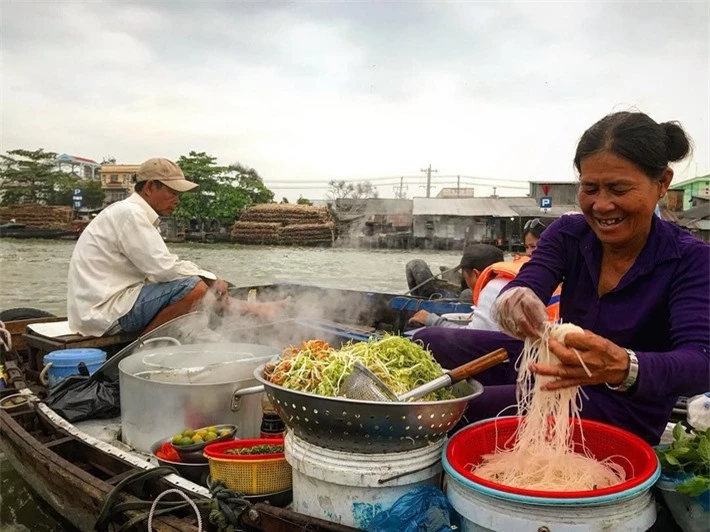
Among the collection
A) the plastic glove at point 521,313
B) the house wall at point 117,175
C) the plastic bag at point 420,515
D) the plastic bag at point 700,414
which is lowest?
the plastic bag at point 420,515

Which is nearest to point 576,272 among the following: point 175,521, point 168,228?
point 175,521

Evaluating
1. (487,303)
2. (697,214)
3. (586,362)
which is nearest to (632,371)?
(586,362)

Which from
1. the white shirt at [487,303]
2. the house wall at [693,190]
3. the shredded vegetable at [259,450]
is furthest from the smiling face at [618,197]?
the house wall at [693,190]

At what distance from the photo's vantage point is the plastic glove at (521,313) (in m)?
2.39

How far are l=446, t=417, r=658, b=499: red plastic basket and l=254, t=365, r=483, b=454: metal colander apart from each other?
0.12 m

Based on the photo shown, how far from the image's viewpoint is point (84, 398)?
4578mm

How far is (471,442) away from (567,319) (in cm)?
80

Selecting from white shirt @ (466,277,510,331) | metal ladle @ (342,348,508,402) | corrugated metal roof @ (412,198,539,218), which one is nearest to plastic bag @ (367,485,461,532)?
metal ladle @ (342,348,508,402)

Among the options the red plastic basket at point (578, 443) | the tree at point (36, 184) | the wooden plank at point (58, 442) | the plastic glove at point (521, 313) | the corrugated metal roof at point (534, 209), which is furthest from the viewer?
the tree at point (36, 184)

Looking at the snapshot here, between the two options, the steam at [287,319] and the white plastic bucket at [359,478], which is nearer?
the white plastic bucket at [359,478]

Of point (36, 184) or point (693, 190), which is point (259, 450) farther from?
point (36, 184)

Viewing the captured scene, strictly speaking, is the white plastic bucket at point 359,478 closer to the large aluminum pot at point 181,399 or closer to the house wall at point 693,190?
the large aluminum pot at point 181,399

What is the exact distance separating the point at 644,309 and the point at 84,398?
411 centimetres

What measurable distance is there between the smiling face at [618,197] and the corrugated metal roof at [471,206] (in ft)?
132
